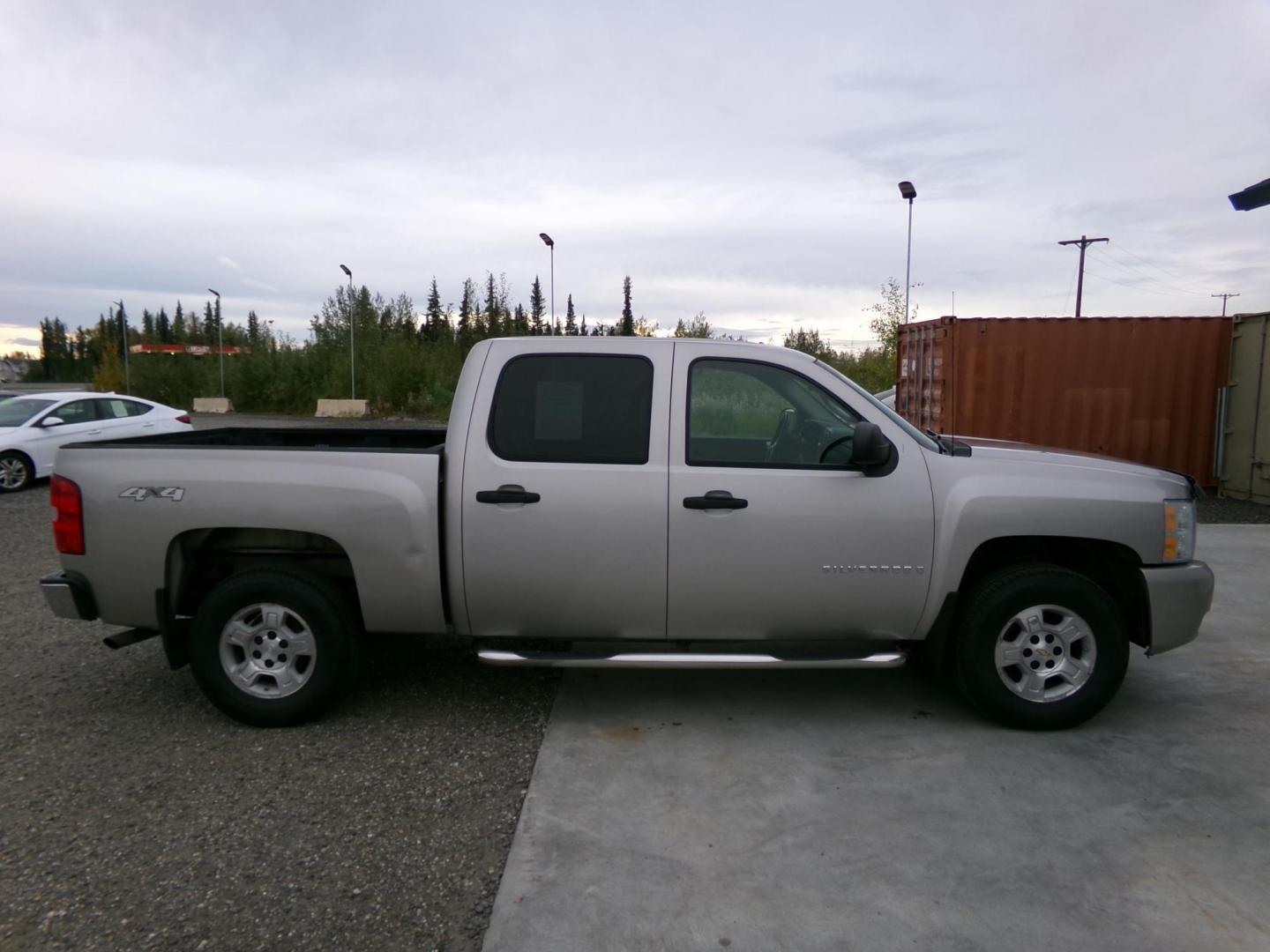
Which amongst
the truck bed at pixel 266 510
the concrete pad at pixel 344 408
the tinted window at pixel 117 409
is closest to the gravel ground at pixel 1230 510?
the truck bed at pixel 266 510

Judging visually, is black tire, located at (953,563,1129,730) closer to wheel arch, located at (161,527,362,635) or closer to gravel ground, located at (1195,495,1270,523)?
wheel arch, located at (161,527,362,635)

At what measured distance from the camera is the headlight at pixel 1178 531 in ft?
14.9

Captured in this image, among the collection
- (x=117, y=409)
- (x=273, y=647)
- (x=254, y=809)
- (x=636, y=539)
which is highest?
(x=117, y=409)

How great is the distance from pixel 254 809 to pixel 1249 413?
12.9m

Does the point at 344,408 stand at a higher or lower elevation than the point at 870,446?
lower

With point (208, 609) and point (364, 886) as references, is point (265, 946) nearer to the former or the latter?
point (364, 886)

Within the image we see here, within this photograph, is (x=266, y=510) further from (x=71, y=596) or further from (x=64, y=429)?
(x=64, y=429)

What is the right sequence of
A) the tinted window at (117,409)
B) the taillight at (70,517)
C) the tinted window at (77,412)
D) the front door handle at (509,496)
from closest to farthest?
1. the front door handle at (509,496)
2. the taillight at (70,517)
3. the tinted window at (77,412)
4. the tinted window at (117,409)

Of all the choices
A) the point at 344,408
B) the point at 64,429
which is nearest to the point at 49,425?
the point at 64,429

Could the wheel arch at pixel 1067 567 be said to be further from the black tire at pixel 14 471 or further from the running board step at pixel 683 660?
the black tire at pixel 14 471

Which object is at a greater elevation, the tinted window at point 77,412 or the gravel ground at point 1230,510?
the tinted window at point 77,412

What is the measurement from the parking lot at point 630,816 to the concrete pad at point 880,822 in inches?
0.5

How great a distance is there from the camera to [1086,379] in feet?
40.8

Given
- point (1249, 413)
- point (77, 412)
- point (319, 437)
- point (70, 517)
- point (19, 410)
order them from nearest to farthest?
1. point (70, 517)
2. point (319, 437)
3. point (1249, 413)
4. point (19, 410)
5. point (77, 412)
